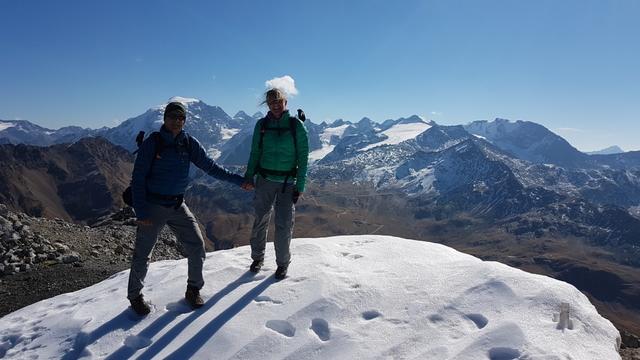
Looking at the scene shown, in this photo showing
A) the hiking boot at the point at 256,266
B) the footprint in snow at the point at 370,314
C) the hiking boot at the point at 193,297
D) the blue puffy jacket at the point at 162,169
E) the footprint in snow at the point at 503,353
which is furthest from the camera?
the hiking boot at the point at 256,266

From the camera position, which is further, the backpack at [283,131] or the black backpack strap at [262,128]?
the black backpack strap at [262,128]

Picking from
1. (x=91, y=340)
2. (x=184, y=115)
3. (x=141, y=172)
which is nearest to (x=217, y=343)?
(x=91, y=340)

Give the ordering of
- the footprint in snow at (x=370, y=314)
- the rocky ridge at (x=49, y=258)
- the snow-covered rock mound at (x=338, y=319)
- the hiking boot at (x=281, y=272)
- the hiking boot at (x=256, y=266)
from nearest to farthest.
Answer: the snow-covered rock mound at (x=338, y=319)
the footprint in snow at (x=370, y=314)
the hiking boot at (x=281, y=272)
the hiking boot at (x=256, y=266)
the rocky ridge at (x=49, y=258)

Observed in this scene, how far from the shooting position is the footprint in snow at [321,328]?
9320 mm

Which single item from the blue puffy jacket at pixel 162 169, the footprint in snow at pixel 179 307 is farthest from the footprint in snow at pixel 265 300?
the blue puffy jacket at pixel 162 169

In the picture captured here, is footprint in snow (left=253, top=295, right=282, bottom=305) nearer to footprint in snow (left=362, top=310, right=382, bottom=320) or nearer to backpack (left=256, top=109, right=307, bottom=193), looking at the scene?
footprint in snow (left=362, top=310, right=382, bottom=320)

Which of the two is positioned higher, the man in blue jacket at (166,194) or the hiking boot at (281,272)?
the man in blue jacket at (166,194)

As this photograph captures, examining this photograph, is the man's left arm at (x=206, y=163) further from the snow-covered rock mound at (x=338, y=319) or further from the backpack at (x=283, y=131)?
the snow-covered rock mound at (x=338, y=319)

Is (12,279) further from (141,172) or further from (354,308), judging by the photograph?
(354,308)

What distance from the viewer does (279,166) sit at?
464 inches

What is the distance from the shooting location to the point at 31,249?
20.2 m

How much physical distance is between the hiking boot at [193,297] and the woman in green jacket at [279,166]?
7.02 ft

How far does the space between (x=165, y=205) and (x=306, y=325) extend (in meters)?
4.09

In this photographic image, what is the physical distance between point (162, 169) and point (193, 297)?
3.19 meters
